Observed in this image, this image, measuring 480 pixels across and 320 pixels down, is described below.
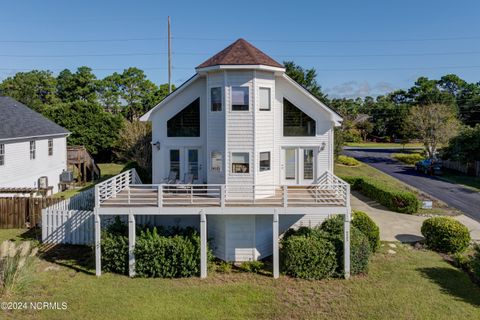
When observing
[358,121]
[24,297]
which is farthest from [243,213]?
[358,121]

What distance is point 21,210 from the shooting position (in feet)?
61.0

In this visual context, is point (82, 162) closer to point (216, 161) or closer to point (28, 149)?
point (28, 149)

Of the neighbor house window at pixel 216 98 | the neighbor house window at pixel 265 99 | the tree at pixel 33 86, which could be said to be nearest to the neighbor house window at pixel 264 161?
the neighbor house window at pixel 265 99

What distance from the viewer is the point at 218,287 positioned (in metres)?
12.3

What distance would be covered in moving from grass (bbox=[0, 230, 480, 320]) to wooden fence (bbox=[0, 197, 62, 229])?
5.19m

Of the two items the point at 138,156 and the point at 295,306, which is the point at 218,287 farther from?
the point at 138,156

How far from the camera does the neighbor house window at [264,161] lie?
15496 millimetres

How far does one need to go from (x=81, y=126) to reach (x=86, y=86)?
82.8ft

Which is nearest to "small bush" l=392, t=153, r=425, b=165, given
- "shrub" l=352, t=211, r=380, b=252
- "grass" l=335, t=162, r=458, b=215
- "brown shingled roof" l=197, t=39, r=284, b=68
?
"grass" l=335, t=162, r=458, b=215

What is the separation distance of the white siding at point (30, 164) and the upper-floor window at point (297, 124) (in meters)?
18.4

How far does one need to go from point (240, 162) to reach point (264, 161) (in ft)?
3.82

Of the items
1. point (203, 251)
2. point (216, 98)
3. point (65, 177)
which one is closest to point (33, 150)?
point (65, 177)

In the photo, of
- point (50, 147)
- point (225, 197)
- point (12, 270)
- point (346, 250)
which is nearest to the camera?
point (12, 270)

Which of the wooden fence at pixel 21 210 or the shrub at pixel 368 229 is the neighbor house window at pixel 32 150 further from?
the shrub at pixel 368 229
